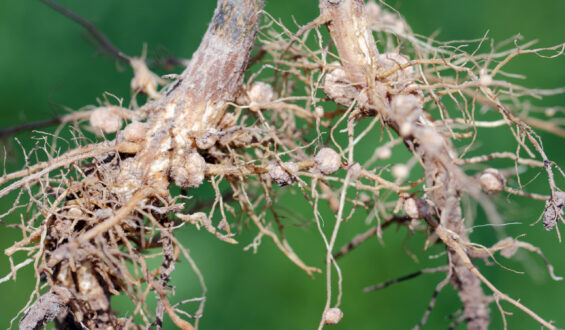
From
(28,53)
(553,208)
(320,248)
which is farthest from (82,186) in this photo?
(28,53)

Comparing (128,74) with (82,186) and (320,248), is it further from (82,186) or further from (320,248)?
(82,186)

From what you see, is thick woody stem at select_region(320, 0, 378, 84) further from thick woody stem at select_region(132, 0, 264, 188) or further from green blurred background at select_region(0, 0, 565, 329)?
green blurred background at select_region(0, 0, 565, 329)

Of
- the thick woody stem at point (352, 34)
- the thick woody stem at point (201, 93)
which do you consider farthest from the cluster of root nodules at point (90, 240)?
the thick woody stem at point (352, 34)

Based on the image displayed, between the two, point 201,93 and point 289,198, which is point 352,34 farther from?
point 289,198

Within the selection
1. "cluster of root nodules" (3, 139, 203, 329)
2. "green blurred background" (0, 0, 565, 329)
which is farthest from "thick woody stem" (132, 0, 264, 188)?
"green blurred background" (0, 0, 565, 329)

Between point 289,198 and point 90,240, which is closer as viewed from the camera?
point 90,240

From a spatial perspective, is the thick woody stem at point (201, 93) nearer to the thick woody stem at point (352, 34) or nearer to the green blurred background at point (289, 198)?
the thick woody stem at point (352, 34)

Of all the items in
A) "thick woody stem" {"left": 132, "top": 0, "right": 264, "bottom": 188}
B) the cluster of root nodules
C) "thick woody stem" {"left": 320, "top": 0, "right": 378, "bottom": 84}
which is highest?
"thick woody stem" {"left": 320, "top": 0, "right": 378, "bottom": 84}

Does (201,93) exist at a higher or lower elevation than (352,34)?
lower

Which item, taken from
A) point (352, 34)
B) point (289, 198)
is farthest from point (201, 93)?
point (289, 198)
